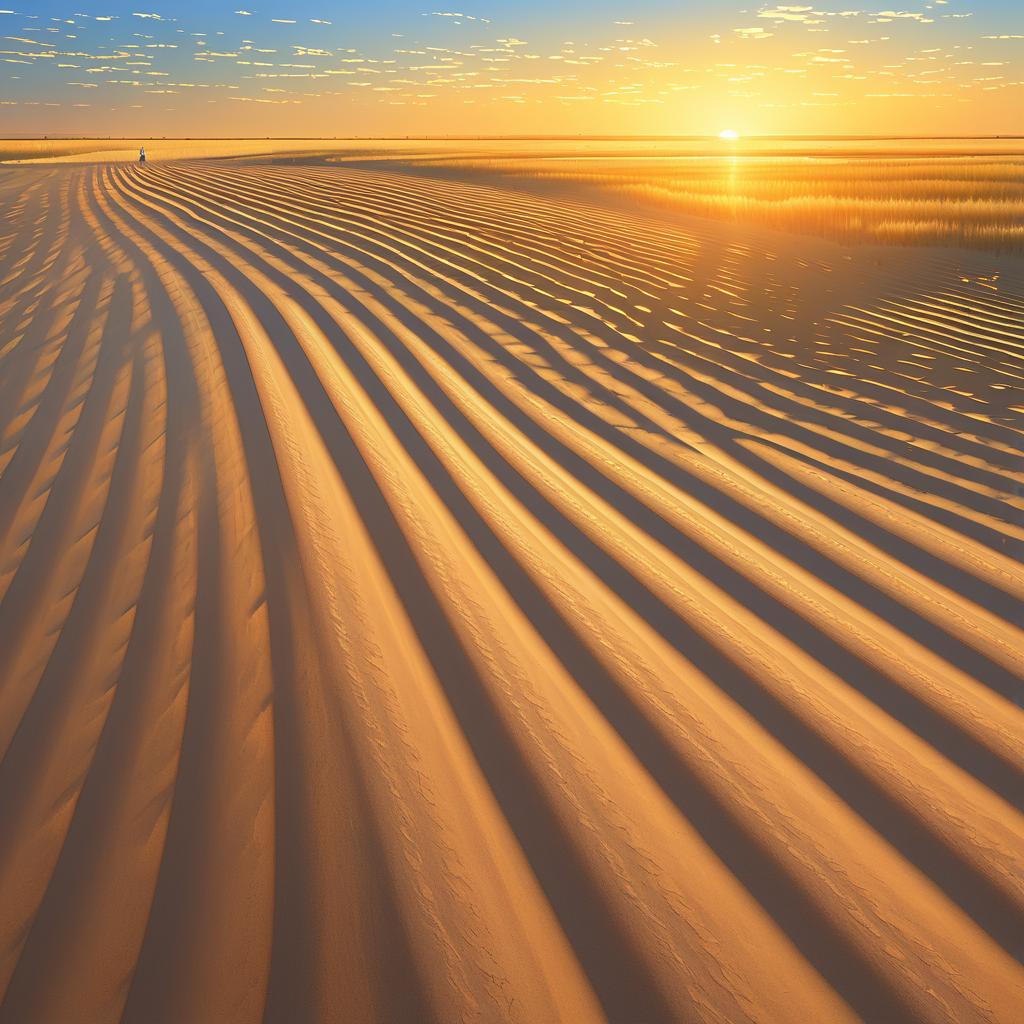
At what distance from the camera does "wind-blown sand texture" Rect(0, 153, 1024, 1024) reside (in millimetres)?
1277

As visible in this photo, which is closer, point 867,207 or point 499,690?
point 499,690

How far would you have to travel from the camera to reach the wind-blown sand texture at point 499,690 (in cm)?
128

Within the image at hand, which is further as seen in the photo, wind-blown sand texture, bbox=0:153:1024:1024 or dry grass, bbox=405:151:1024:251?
dry grass, bbox=405:151:1024:251

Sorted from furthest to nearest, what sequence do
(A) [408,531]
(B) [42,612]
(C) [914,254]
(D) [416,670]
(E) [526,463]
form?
1. (C) [914,254]
2. (E) [526,463]
3. (A) [408,531]
4. (B) [42,612]
5. (D) [416,670]

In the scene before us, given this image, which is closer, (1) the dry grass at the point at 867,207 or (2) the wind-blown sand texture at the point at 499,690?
(2) the wind-blown sand texture at the point at 499,690

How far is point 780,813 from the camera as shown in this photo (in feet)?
5.05

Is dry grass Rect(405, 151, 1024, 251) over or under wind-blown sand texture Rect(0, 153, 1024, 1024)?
under

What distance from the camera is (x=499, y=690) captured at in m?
1.84

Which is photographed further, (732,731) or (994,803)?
(732,731)

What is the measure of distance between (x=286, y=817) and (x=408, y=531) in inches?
42.9

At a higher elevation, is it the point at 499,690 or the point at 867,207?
the point at 499,690

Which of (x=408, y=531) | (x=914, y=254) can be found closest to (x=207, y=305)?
(x=408, y=531)

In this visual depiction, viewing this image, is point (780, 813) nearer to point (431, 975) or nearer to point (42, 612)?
point (431, 975)

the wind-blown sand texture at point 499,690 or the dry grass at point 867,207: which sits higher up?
the wind-blown sand texture at point 499,690
